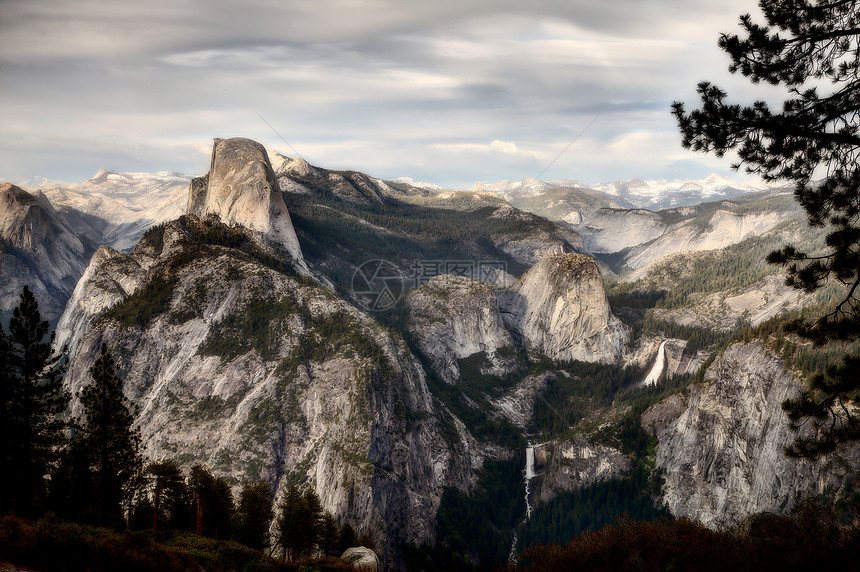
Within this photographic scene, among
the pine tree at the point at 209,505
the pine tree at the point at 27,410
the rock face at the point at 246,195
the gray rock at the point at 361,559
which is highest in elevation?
the rock face at the point at 246,195

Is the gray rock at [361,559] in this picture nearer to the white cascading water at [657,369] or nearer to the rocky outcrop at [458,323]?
the rocky outcrop at [458,323]

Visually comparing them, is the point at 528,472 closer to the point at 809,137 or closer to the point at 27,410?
the point at 27,410

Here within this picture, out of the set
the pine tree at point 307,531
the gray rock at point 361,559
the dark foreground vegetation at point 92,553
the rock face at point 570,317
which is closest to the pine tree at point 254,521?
the pine tree at point 307,531

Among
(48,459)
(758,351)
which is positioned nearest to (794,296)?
(758,351)

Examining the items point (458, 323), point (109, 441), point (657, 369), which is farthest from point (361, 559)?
point (657, 369)

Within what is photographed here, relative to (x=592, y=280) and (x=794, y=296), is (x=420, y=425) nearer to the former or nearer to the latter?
(x=592, y=280)
